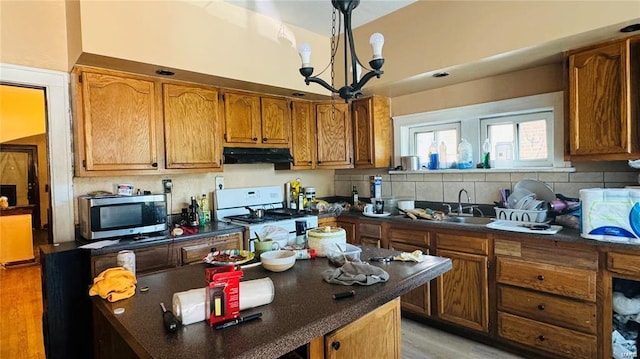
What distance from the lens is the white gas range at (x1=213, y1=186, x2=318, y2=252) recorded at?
10.6ft

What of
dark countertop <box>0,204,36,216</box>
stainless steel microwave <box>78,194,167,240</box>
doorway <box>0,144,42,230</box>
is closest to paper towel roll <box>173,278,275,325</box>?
stainless steel microwave <box>78,194,167,240</box>

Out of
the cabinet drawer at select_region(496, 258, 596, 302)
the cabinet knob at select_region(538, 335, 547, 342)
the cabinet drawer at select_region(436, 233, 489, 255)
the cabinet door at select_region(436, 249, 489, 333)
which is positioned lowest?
the cabinet knob at select_region(538, 335, 547, 342)

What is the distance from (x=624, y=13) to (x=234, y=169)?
3249mm

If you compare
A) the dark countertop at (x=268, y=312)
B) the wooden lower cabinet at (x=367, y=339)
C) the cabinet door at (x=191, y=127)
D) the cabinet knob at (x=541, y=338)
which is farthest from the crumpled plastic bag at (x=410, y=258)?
the cabinet door at (x=191, y=127)

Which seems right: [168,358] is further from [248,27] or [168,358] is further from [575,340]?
[248,27]

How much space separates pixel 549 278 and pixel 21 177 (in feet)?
29.3

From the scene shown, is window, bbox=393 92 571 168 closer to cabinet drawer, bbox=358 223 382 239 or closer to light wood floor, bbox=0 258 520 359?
cabinet drawer, bbox=358 223 382 239

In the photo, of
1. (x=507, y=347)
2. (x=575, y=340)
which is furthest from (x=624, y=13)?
(x=507, y=347)

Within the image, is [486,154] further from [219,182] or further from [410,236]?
[219,182]

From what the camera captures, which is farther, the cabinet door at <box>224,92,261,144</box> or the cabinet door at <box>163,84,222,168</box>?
the cabinet door at <box>224,92,261,144</box>

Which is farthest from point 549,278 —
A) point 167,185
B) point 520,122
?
point 167,185

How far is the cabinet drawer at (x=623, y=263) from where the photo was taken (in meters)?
2.02

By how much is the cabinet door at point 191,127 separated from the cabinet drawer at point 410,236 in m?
1.72

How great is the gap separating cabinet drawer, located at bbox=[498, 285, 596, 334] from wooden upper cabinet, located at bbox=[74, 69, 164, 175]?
112 inches
